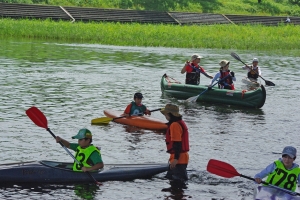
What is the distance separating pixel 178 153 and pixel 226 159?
3.15 metres

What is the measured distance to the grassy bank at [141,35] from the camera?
4012 cm

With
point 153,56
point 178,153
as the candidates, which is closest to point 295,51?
point 153,56

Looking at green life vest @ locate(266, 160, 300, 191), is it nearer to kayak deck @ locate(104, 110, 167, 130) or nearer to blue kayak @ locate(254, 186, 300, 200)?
blue kayak @ locate(254, 186, 300, 200)

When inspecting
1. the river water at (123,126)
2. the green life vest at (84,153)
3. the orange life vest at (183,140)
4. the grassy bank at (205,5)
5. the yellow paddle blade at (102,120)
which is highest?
the grassy bank at (205,5)

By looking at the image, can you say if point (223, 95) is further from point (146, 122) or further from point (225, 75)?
point (146, 122)

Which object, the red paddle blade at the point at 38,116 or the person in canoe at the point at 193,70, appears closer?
the red paddle blade at the point at 38,116

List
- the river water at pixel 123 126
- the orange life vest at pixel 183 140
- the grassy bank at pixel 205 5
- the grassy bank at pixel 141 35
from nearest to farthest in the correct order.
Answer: the orange life vest at pixel 183 140
the river water at pixel 123 126
the grassy bank at pixel 141 35
the grassy bank at pixel 205 5

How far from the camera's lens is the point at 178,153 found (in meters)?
10.3

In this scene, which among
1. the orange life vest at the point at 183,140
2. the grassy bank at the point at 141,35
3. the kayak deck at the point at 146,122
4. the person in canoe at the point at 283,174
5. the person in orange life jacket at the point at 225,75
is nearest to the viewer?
the person in canoe at the point at 283,174

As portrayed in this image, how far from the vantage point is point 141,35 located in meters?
41.2

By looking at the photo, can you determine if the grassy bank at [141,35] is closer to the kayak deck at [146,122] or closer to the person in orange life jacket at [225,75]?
the person in orange life jacket at [225,75]

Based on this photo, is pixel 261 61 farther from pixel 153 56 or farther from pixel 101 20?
pixel 101 20

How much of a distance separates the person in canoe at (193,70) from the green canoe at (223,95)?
A: 388mm

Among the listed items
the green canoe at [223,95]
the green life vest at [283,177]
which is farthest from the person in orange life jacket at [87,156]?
the green canoe at [223,95]
